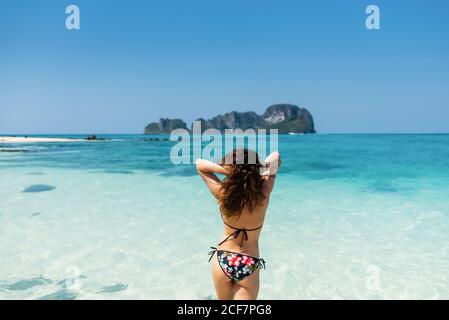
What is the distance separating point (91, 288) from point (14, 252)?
268 cm

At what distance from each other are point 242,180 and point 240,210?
0.93 ft

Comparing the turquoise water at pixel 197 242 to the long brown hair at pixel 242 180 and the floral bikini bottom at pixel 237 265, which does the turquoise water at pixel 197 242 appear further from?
the long brown hair at pixel 242 180

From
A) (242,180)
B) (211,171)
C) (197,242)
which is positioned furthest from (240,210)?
(197,242)

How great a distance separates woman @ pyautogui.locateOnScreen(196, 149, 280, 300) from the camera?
9.94 ft

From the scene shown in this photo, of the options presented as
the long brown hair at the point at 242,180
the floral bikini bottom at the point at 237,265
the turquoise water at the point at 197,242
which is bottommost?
the turquoise water at the point at 197,242

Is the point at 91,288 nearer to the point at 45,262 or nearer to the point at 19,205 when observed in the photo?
the point at 45,262

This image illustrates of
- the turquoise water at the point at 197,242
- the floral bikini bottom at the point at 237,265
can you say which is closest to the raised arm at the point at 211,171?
the floral bikini bottom at the point at 237,265

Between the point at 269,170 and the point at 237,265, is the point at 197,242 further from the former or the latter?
the point at 269,170

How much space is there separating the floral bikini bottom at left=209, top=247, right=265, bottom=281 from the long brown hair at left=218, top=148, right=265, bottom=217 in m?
0.47

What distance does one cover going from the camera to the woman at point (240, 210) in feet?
9.94

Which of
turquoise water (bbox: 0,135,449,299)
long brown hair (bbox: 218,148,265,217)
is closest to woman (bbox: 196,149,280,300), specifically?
long brown hair (bbox: 218,148,265,217)

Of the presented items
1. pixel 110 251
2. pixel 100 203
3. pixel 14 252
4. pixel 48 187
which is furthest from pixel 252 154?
pixel 48 187

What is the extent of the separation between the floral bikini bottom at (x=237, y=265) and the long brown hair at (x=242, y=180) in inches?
18.6

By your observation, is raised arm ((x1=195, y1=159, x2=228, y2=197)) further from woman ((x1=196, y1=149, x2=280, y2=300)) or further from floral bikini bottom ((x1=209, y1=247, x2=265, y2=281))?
floral bikini bottom ((x1=209, y1=247, x2=265, y2=281))
